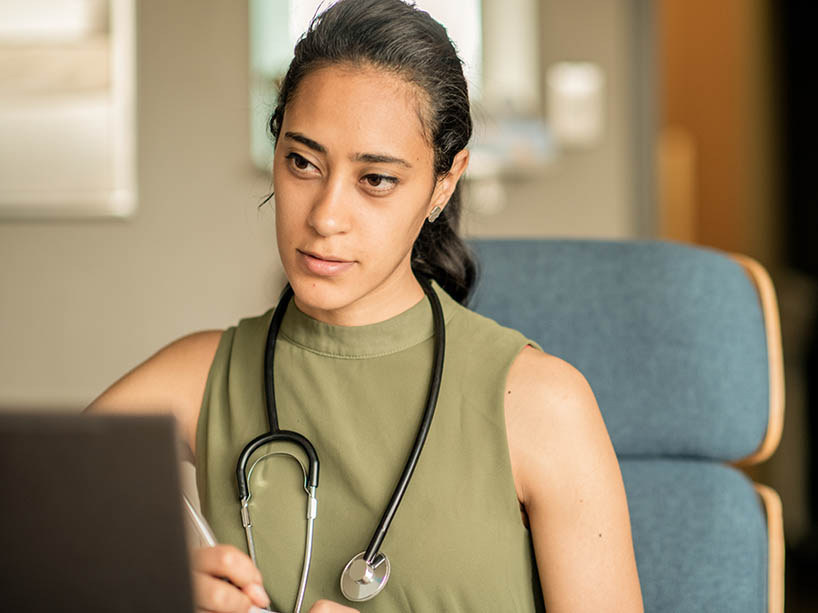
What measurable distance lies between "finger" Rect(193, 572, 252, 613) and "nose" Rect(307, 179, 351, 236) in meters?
0.35

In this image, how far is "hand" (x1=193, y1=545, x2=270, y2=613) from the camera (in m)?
0.85

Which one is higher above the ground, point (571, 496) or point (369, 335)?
point (369, 335)

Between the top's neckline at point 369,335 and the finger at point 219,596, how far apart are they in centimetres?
34

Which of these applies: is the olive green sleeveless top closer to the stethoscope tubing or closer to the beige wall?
the stethoscope tubing

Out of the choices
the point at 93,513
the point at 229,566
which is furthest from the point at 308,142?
the point at 93,513

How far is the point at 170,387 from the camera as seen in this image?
120 cm

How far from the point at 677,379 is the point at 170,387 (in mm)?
672

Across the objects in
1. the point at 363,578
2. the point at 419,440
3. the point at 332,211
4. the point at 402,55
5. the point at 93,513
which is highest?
the point at 402,55

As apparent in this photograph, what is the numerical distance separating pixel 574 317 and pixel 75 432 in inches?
39.1

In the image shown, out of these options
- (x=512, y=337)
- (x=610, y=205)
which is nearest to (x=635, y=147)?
(x=610, y=205)

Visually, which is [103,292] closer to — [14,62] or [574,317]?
[14,62]

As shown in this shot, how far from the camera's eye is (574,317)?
143 centimetres

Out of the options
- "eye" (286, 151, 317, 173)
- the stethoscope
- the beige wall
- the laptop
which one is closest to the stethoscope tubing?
the stethoscope

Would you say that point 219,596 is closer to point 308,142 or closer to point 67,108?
point 308,142
